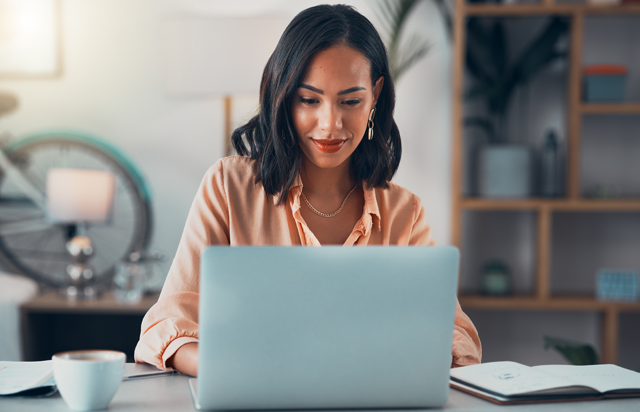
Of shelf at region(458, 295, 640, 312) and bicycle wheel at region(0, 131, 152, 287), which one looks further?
bicycle wheel at region(0, 131, 152, 287)

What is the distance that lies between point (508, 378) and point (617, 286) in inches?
74.5

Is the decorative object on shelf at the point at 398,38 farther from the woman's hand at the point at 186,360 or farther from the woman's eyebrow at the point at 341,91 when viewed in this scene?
the woman's hand at the point at 186,360

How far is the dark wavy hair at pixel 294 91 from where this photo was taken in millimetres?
1159

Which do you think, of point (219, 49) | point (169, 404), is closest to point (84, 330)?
point (219, 49)

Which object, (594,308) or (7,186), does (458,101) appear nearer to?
(594,308)

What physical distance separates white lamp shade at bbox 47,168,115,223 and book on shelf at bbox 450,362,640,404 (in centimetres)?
192

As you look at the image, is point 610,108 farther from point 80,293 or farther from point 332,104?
point 80,293

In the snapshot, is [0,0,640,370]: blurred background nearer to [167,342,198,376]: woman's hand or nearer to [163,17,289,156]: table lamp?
[163,17,289,156]: table lamp

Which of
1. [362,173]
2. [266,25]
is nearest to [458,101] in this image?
[266,25]

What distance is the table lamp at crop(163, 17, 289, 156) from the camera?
221 cm

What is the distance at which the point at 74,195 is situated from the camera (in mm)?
2373

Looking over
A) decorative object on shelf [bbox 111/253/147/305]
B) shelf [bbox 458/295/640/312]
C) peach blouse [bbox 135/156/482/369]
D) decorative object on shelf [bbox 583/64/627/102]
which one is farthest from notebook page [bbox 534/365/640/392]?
decorative object on shelf [bbox 111/253/147/305]

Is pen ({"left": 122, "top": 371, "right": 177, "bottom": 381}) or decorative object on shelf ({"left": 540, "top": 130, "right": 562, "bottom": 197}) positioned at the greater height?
decorative object on shelf ({"left": 540, "top": 130, "right": 562, "bottom": 197})

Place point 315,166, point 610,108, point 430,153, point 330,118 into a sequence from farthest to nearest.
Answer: point 430,153 < point 610,108 < point 315,166 < point 330,118
